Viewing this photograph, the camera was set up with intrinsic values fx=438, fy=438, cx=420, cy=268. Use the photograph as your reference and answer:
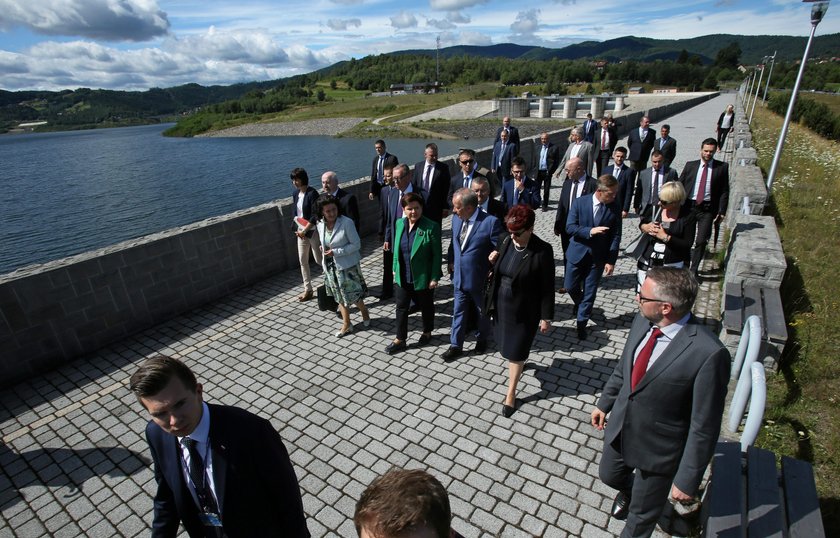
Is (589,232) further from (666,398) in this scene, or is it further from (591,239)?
(666,398)

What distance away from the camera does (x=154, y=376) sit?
1782 mm

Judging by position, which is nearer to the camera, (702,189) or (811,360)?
(811,360)

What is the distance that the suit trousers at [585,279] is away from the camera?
5492 millimetres

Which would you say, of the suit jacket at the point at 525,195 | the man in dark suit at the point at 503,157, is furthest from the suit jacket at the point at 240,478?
the man in dark suit at the point at 503,157

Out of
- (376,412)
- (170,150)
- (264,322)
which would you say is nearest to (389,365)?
(376,412)

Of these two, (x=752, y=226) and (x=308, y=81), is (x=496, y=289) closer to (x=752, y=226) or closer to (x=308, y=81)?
(x=752, y=226)

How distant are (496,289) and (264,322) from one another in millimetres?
3779

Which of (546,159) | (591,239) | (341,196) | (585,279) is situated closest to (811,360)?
(585,279)

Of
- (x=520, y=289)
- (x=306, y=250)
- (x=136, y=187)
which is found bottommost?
(x=136, y=187)

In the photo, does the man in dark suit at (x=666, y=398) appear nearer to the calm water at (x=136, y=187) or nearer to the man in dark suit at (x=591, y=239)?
the man in dark suit at (x=591, y=239)

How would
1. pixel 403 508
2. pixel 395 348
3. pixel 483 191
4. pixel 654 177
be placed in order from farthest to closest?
pixel 654 177
pixel 483 191
pixel 395 348
pixel 403 508

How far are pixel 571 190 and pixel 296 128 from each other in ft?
301

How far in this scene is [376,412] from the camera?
14.7 ft

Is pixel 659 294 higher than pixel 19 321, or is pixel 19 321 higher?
pixel 659 294
